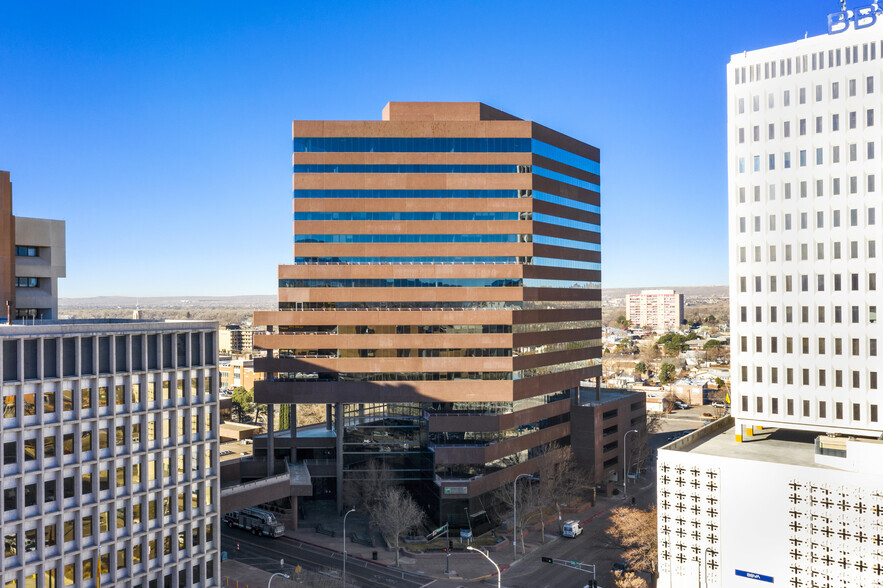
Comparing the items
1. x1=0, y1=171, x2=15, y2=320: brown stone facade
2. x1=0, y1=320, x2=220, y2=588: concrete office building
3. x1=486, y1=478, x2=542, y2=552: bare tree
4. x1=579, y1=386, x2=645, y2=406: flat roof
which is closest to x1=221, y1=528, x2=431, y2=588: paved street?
x1=0, y1=320, x2=220, y2=588: concrete office building

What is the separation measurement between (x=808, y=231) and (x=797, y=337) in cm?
899

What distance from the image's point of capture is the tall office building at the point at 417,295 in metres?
83.9

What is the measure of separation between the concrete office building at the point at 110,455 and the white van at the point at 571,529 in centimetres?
3892

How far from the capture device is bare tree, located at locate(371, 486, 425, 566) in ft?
232

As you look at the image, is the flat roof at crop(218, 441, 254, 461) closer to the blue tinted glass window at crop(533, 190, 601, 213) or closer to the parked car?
the parked car

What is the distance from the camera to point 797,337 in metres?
57.0

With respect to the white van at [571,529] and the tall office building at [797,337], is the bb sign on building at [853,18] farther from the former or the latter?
the white van at [571,529]

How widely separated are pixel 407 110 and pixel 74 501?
59284mm

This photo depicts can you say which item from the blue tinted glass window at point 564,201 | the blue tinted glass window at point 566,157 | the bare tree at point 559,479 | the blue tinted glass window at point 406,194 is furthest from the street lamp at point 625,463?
the blue tinted glass window at point 406,194

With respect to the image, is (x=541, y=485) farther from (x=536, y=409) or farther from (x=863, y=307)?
(x=863, y=307)

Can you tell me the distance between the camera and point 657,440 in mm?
134125

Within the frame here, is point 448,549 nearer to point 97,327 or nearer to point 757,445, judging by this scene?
point 757,445

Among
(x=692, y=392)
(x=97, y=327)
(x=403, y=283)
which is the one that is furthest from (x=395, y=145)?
(x=692, y=392)

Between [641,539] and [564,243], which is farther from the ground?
[564,243]
